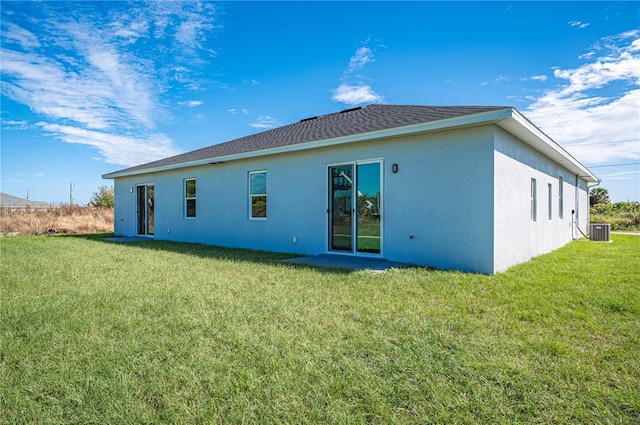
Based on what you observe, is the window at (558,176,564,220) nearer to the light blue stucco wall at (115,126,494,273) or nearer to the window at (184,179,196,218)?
the light blue stucco wall at (115,126,494,273)

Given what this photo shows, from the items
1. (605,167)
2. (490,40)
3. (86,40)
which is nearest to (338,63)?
(490,40)

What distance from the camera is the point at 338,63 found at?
1206cm

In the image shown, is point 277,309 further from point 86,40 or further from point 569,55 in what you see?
point 569,55

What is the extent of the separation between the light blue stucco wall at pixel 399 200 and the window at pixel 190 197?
1.00m

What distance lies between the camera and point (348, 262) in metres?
7.36

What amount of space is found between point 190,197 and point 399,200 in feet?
28.5

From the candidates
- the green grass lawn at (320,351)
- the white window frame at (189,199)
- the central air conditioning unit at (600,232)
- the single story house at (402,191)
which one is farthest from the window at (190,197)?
the central air conditioning unit at (600,232)

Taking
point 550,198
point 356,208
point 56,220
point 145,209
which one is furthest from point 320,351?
point 56,220

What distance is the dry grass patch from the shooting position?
16798 mm

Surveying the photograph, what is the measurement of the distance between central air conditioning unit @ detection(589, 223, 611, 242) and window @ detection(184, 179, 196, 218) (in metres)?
15.8

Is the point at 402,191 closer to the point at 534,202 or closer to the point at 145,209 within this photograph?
the point at 534,202

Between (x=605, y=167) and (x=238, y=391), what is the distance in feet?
113

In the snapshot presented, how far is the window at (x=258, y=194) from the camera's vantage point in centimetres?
1027

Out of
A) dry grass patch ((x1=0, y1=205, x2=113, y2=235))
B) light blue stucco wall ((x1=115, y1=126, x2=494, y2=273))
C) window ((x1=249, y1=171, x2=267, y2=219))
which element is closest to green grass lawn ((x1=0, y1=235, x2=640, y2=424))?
light blue stucco wall ((x1=115, y1=126, x2=494, y2=273))
